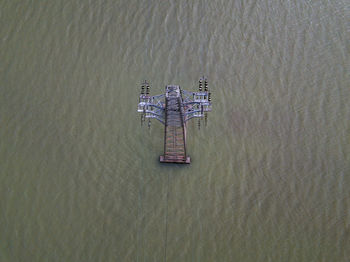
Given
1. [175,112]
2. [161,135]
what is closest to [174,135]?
[161,135]

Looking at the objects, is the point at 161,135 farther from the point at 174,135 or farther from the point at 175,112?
the point at 175,112

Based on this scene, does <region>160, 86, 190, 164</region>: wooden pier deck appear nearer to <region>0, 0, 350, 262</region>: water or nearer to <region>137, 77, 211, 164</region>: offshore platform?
<region>137, 77, 211, 164</region>: offshore platform

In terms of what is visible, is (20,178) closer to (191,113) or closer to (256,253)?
(191,113)

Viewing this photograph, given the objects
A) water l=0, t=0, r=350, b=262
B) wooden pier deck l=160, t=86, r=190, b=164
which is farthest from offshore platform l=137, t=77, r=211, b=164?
water l=0, t=0, r=350, b=262

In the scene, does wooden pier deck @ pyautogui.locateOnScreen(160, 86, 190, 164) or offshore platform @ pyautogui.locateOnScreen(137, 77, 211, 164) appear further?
wooden pier deck @ pyautogui.locateOnScreen(160, 86, 190, 164)

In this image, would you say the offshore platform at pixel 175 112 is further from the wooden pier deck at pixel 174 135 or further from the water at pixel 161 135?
the water at pixel 161 135

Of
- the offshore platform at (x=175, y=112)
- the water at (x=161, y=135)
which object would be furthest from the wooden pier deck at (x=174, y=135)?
the water at (x=161, y=135)

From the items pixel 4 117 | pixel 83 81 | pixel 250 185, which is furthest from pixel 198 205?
pixel 4 117
